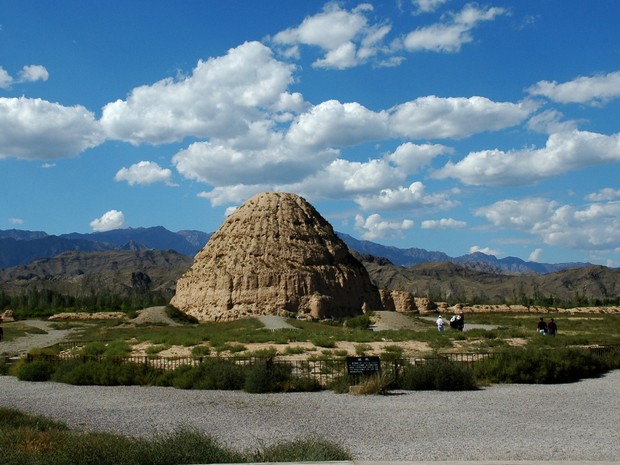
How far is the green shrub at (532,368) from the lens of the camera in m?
20.3

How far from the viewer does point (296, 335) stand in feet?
120

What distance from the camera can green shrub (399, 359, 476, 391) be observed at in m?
18.8

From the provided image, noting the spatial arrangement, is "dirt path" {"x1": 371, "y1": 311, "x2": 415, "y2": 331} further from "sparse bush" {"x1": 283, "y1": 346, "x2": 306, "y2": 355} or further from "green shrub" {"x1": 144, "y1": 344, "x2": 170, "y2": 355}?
"sparse bush" {"x1": 283, "y1": 346, "x2": 306, "y2": 355}

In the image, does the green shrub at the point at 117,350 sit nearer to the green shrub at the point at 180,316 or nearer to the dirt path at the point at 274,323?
the dirt path at the point at 274,323

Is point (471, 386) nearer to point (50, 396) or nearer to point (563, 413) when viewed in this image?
point (563, 413)

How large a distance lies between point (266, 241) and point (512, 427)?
53.8m

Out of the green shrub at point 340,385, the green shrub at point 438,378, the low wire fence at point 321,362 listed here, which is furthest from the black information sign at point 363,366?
the green shrub at point 438,378

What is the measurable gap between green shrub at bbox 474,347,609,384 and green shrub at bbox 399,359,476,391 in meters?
1.56

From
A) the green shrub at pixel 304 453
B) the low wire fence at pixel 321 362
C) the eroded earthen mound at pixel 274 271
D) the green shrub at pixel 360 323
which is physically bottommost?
the green shrub at pixel 360 323

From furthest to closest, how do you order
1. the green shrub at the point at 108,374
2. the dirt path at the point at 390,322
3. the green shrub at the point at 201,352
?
the dirt path at the point at 390,322
the green shrub at the point at 201,352
the green shrub at the point at 108,374

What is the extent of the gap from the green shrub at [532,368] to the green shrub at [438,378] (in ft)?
5.11

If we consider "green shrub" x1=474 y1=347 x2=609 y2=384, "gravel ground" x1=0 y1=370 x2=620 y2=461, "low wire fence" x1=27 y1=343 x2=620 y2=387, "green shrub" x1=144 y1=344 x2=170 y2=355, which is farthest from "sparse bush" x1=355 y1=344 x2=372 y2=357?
"green shrub" x1=144 y1=344 x2=170 y2=355

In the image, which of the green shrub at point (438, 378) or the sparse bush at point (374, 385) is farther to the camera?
the green shrub at point (438, 378)

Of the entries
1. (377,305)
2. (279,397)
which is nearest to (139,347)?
(279,397)
